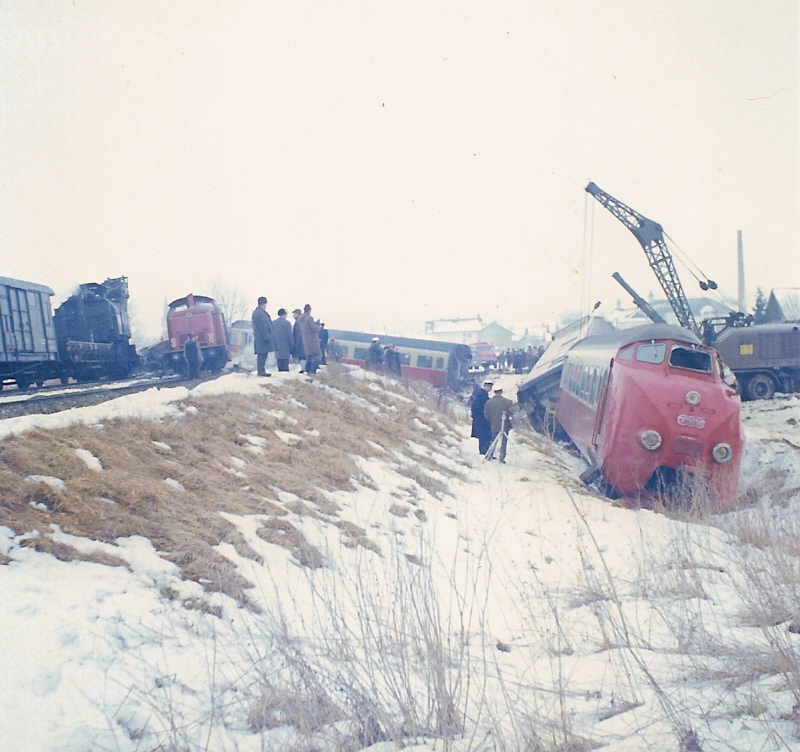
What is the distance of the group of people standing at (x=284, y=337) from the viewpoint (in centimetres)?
1267

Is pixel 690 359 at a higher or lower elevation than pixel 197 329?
lower

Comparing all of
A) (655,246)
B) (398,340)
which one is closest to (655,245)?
(655,246)

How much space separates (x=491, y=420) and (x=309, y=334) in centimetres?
458

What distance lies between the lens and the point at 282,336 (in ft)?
42.9

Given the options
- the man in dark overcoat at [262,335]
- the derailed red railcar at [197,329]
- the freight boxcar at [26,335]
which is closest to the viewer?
the man in dark overcoat at [262,335]

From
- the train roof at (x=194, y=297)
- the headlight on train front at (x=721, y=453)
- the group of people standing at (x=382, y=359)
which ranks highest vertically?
the train roof at (x=194, y=297)

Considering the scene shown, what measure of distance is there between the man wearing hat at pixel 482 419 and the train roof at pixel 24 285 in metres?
10.0

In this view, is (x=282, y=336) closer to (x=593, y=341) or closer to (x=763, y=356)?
(x=593, y=341)

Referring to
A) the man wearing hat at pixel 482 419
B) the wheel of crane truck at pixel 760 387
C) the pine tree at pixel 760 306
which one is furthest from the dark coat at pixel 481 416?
the pine tree at pixel 760 306

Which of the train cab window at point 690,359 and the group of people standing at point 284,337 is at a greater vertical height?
the group of people standing at point 284,337

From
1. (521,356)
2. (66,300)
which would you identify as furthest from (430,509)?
(521,356)

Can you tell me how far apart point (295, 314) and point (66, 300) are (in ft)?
26.1

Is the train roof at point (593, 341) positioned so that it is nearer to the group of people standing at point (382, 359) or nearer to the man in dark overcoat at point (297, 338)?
the group of people standing at point (382, 359)

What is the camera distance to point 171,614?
3.79 meters
